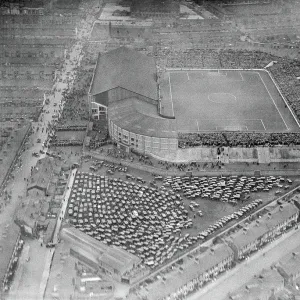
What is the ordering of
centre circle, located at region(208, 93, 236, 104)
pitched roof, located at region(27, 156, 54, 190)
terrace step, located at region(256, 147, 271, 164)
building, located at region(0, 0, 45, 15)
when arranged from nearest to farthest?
pitched roof, located at region(27, 156, 54, 190), terrace step, located at region(256, 147, 271, 164), centre circle, located at region(208, 93, 236, 104), building, located at region(0, 0, 45, 15)

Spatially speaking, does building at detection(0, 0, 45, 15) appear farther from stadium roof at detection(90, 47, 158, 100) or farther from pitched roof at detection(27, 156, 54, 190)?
pitched roof at detection(27, 156, 54, 190)

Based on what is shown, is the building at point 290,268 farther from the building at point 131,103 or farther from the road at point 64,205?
the building at point 131,103

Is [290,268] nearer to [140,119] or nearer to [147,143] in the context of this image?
[147,143]

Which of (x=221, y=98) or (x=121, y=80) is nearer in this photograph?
(x=121, y=80)

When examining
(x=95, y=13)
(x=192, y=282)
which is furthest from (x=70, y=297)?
(x=95, y=13)

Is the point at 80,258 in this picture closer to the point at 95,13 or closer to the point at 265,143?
the point at 265,143

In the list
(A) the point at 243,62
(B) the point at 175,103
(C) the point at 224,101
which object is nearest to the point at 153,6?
(A) the point at 243,62

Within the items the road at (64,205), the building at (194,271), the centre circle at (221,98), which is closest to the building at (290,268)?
the building at (194,271)

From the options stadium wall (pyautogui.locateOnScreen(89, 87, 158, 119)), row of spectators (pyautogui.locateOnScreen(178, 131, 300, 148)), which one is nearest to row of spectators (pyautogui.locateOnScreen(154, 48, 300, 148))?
row of spectators (pyautogui.locateOnScreen(178, 131, 300, 148))
